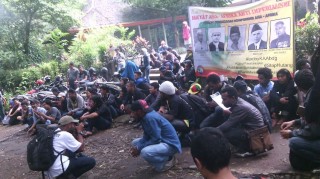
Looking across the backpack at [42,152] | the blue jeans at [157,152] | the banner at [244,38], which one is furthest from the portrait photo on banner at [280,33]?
the backpack at [42,152]

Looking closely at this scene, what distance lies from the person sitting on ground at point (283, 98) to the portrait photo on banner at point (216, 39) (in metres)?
2.23

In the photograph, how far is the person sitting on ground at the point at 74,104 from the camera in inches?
385

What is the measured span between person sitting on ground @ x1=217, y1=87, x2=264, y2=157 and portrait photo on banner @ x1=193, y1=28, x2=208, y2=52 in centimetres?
396

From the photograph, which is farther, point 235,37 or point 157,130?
point 235,37

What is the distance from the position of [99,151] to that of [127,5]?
68.9 feet

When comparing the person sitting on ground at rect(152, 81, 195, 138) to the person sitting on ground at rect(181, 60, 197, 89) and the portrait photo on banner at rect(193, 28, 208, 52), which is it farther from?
the person sitting on ground at rect(181, 60, 197, 89)

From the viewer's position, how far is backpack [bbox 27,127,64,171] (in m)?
4.90

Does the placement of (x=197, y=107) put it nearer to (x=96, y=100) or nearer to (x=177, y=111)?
(x=177, y=111)

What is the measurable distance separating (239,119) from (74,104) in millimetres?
6023

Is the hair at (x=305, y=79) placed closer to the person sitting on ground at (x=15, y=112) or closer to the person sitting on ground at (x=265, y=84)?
the person sitting on ground at (x=265, y=84)

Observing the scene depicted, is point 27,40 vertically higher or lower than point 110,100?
higher

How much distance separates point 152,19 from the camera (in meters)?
25.2

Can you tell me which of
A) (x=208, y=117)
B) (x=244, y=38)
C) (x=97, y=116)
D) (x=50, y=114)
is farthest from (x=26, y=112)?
(x=244, y=38)

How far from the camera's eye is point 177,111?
21.5 feet
